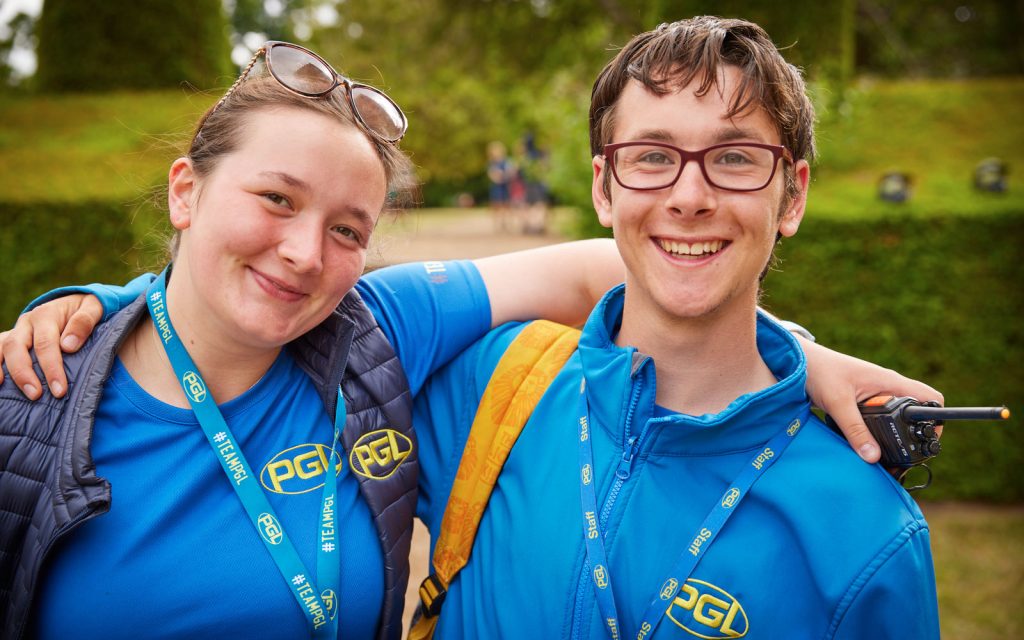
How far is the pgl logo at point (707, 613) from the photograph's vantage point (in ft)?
5.90

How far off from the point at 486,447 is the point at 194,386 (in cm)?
82

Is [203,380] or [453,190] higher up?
[203,380]

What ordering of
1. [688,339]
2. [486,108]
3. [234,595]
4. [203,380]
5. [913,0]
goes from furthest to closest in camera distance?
[486,108]
[913,0]
[688,339]
[203,380]
[234,595]

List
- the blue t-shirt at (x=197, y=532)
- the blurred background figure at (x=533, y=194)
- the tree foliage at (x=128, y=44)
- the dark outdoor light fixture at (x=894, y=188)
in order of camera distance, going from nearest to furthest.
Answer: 1. the blue t-shirt at (x=197, y=532)
2. the dark outdoor light fixture at (x=894, y=188)
3. the tree foliage at (x=128, y=44)
4. the blurred background figure at (x=533, y=194)

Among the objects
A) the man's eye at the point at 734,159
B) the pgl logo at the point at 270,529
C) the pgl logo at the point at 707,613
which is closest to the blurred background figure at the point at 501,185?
the man's eye at the point at 734,159

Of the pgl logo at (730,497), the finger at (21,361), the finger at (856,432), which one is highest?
the finger at (21,361)

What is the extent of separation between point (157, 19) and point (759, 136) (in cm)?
1017

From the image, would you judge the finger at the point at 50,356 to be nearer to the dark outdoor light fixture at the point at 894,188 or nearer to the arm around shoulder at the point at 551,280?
the arm around shoulder at the point at 551,280

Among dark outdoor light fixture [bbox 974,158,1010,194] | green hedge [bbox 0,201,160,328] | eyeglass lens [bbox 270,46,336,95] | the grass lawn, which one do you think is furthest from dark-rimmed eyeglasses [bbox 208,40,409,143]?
dark outdoor light fixture [bbox 974,158,1010,194]

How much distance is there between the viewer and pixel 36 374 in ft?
6.25

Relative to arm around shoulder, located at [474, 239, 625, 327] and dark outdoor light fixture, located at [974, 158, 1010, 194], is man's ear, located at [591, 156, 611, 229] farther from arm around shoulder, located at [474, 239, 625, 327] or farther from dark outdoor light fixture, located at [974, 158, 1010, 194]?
dark outdoor light fixture, located at [974, 158, 1010, 194]

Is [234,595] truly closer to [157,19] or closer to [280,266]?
[280,266]

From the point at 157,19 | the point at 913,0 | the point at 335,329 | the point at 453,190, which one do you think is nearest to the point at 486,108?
the point at 453,190

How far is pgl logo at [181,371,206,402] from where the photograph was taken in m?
1.95
